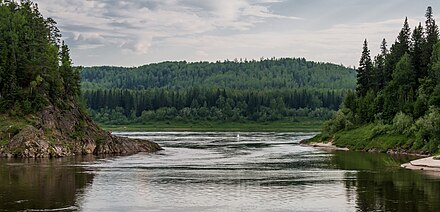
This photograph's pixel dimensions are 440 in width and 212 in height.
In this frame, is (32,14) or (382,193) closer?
(382,193)

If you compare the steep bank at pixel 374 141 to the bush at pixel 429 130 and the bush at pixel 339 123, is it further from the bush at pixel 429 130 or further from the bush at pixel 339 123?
the bush at pixel 339 123

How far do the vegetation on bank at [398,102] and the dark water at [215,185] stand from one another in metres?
16.0

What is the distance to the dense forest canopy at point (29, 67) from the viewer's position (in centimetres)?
12469

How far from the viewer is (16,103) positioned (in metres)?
123

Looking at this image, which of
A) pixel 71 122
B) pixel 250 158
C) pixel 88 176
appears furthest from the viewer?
pixel 71 122

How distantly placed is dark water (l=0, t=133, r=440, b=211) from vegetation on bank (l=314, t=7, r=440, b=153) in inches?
629

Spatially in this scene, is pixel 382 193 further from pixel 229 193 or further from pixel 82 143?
pixel 82 143

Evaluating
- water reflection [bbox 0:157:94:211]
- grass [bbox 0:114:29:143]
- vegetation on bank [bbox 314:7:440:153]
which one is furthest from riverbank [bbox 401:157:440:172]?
grass [bbox 0:114:29:143]

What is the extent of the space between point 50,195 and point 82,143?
6248 centimetres

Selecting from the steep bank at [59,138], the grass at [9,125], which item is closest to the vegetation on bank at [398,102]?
the steep bank at [59,138]

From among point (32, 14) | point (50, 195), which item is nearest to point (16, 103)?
point (32, 14)

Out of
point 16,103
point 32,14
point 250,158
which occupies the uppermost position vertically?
point 32,14

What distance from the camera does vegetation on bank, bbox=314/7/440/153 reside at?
404ft

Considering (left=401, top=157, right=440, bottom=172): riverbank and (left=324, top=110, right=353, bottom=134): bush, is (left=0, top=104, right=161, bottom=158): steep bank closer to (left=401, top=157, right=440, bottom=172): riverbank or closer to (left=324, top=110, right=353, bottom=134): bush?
(left=324, top=110, right=353, bottom=134): bush
